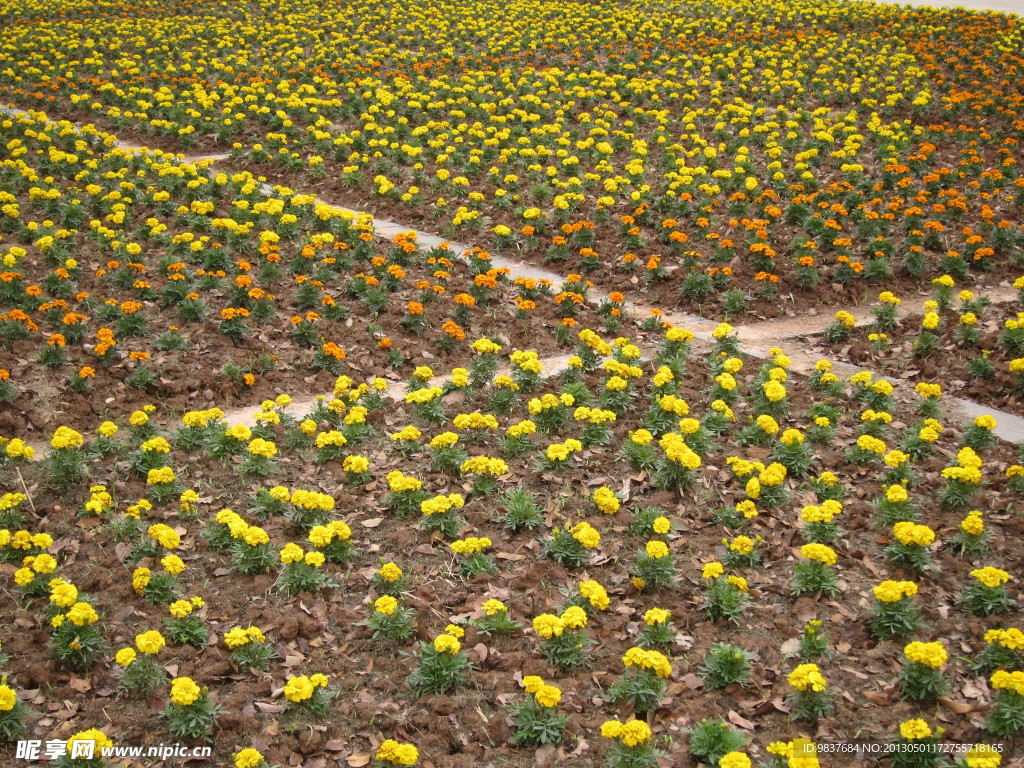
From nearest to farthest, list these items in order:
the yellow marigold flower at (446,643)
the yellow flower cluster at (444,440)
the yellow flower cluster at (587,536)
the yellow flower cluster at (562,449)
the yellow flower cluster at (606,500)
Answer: the yellow marigold flower at (446,643) → the yellow flower cluster at (587,536) → the yellow flower cluster at (606,500) → the yellow flower cluster at (562,449) → the yellow flower cluster at (444,440)

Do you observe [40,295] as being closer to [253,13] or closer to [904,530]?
[904,530]

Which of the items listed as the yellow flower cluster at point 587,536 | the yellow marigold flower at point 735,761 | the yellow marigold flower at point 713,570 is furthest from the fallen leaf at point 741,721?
the yellow flower cluster at point 587,536

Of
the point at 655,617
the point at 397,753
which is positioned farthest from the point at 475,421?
the point at 397,753

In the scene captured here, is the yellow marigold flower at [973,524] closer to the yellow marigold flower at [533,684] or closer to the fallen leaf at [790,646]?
the fallen leaf at [790,646]

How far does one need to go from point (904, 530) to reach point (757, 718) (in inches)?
58.6

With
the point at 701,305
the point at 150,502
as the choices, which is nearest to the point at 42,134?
the point at 150,502

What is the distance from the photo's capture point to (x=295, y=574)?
16.2 ft

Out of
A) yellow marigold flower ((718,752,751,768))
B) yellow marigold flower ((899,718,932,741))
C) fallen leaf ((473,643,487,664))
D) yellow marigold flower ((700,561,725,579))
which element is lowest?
fallen leaf ((473,643,487,664))

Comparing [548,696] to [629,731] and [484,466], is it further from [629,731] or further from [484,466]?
→ [484,466]

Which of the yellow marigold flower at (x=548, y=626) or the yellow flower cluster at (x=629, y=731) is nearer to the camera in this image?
the yellow flower cluster at (x=629, y=731)

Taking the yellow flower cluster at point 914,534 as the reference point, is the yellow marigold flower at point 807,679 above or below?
below

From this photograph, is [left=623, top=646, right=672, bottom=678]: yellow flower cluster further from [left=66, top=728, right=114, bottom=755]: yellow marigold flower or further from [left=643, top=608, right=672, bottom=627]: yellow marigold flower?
[left=66, top=728, right=114, bottom=755]: yellow marigold flower

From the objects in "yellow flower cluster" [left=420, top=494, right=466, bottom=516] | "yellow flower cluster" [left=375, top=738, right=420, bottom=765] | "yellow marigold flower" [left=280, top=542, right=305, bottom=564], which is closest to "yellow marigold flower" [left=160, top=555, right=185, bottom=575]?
"yellow marigold flower" [left=280, top=542, right=305, bottom=564]

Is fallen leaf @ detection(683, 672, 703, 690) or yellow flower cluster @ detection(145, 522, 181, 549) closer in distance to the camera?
fallen leaf @ detection(683, 672, 703, 690)
